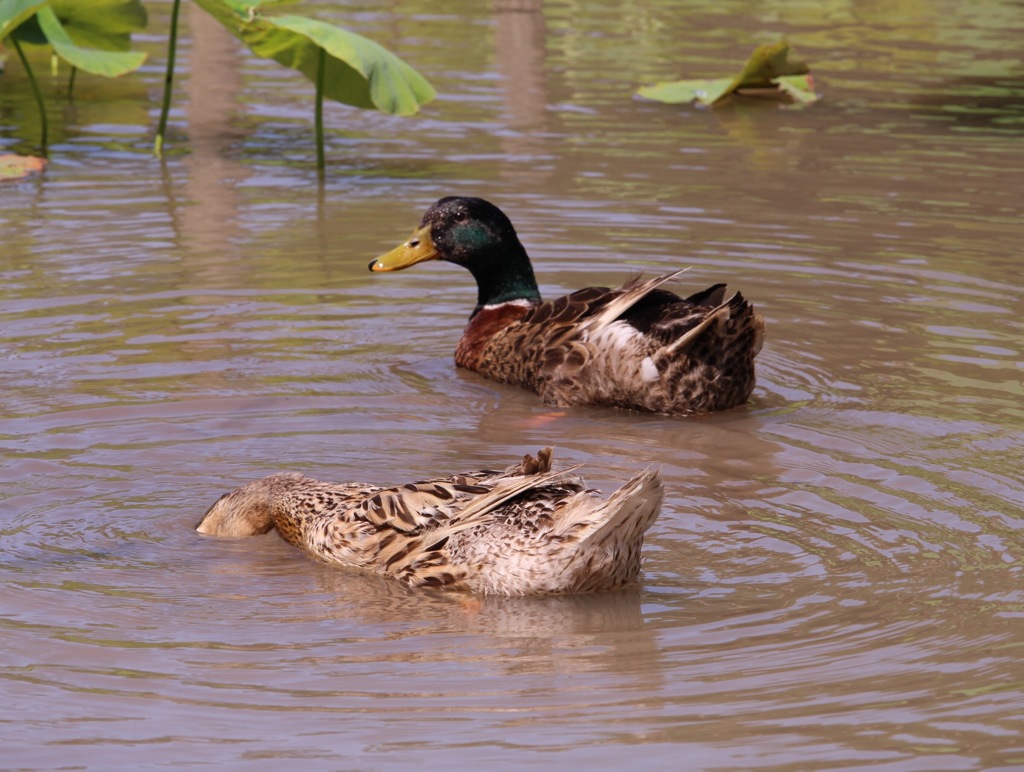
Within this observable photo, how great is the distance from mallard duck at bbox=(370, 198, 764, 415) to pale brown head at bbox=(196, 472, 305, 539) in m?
2.27

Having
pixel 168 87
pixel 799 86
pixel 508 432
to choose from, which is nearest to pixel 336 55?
pixel 168 87

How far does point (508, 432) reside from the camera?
8.23m

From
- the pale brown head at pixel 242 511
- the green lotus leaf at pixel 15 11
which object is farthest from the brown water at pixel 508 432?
the green lotus leaf at pixel 15 11

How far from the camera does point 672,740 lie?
4.77m

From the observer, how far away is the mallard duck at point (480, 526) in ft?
18.5

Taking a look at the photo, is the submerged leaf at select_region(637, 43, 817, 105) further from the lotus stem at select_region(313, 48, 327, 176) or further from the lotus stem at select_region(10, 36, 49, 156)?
the lotus stem at select_region(10, 36, 49, 156)

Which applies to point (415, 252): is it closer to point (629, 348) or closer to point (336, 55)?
point (629, 348)

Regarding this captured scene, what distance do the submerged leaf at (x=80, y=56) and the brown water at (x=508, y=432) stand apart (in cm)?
84

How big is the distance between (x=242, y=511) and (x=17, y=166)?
7.38 meters

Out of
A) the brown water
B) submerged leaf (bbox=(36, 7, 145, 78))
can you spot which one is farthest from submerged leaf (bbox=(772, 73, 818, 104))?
submerged leaf (bbox=(36, 7, 145, 78))

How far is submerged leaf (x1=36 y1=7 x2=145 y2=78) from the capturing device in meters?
13.3

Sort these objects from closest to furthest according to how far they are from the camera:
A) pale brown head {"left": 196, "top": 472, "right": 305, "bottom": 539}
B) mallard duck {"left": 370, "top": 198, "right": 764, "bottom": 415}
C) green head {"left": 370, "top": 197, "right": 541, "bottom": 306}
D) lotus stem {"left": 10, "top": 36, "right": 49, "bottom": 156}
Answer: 1. pale brown head {"left": 196, "top": 472, "right": 305, "bottom": 539}
2. mallard duck {"left": 370, "top": 198, "right": 764, "bottom": 415}
3. green head {"left": 370, "top": 197, "right": 541, "bottom": 306}
4. lotus stem {"left": 10, "top": 36, "right": 49, "bottom": 156}

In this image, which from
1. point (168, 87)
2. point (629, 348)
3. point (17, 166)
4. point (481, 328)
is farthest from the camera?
point (168, 87)

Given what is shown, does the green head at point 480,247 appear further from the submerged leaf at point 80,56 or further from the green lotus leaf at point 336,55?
the submerged leaf at point 80,56
